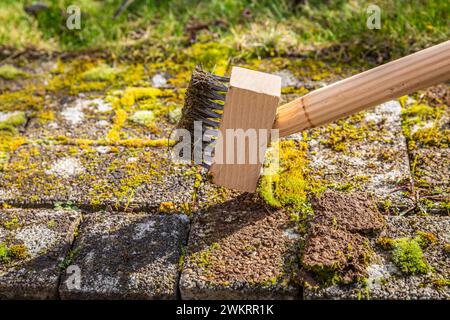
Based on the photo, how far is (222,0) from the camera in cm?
441

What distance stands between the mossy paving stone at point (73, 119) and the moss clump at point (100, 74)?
188 millimetres

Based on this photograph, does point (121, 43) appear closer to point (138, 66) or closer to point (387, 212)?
point (138, 66)

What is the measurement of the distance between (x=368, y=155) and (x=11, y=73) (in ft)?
7.32

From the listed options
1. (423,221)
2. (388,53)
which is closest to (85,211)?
(423,221)

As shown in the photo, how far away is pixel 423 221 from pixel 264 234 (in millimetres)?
661

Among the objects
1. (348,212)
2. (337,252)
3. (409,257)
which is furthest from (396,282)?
(348,212)

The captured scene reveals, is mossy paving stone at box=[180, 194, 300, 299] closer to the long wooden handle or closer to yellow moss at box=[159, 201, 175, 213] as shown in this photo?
yellow moss at box=[159, 201, 175, 213]

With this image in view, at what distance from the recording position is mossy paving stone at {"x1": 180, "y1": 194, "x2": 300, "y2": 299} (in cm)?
231

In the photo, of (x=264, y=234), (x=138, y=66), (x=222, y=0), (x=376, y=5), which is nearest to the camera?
(x=264, y=234)

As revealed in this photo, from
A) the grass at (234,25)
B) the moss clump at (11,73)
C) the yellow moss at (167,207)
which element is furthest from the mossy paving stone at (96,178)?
the grass at (234,25)

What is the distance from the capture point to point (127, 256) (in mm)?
2461

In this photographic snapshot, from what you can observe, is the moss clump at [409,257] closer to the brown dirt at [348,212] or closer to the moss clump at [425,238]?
the moss clump at [425,238]

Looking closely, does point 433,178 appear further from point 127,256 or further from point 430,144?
point 127,256

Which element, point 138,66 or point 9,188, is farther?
point 138,66
